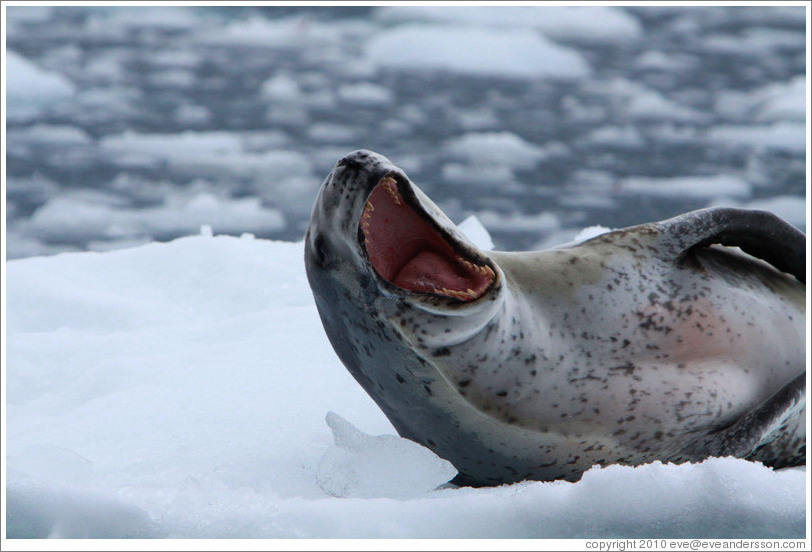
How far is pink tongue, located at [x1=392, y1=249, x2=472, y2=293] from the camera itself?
2.01 metres

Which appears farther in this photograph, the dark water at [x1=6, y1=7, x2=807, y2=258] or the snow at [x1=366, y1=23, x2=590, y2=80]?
the snow at [x1=366, y1=23, x2=590, y2=80]

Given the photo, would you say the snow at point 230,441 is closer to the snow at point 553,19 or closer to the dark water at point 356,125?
the dark water at point 356,125

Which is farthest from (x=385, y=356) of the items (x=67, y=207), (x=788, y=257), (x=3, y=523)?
(x=67, y=207)

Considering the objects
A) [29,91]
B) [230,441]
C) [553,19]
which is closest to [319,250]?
[230,441]

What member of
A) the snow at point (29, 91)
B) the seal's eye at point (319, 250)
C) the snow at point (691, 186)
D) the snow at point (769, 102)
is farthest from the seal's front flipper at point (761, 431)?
the snow at point (29, 91)

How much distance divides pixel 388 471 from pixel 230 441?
0.56 m

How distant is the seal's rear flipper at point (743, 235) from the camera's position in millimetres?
2508

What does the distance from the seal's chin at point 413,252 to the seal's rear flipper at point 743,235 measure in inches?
25.7

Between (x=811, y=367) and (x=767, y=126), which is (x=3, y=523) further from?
(x=767, y=126)

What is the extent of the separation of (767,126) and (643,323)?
6.96m

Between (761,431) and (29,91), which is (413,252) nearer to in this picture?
(761,431)

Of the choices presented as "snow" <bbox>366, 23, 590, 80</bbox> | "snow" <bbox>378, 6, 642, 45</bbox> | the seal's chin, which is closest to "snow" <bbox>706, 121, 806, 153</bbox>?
"snow" <bbox>366, 23, 590, 80</bbox>

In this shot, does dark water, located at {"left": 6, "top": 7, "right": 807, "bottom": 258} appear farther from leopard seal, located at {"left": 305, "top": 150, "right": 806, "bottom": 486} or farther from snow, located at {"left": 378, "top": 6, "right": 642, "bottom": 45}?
leopard seal, located at {"left": 305, "top": 150, "right": 806, "bottom": 486}

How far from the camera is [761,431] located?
2314 mm
